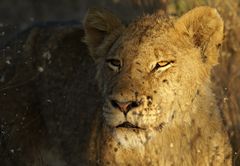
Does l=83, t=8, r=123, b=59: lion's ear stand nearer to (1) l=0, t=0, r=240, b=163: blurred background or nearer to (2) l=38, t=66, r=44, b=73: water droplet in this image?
(1) l=0, t=0, r=240, b=163: blurred background

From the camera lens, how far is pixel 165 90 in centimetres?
593

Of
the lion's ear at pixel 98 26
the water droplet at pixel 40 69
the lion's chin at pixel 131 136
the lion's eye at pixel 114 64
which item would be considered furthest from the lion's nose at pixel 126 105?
the water droplet at pixel 40 69

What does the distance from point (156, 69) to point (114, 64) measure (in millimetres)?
386

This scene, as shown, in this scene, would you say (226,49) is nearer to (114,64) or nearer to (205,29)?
(205,29)

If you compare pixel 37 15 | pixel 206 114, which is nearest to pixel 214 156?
pixel 206 114

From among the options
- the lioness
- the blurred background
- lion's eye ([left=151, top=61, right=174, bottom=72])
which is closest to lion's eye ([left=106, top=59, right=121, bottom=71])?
the lioness

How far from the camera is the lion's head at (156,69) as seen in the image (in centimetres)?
577

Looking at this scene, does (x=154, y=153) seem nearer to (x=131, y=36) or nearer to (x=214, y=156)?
(x=214, y=156)

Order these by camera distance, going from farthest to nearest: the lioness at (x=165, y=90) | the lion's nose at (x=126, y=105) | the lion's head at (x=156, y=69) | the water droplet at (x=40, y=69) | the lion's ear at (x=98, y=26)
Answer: the water droplet at (x=40, y=69) → the lion's ear at (x=98, y=26) → the lioness at (x=165, y=90) → the lion's head at (x=156, y=69) → the lion's nose at (x=126, y=105)

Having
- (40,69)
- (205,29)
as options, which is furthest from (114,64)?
(40,69)

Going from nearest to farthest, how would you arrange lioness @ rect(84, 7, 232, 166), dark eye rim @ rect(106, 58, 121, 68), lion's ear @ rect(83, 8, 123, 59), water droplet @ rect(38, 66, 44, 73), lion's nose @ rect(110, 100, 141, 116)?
1. lion's nose @ rect(110, 100, 141, 116)
2. lioness @ rect(84, 7, 232, 166)
3. dark eye rim @ rect(106, 58, 121, 68)
4. lion's ear @ rect(83, 8, 123, 59)
5. water droplet @ rect(38, 66, 44, 73)

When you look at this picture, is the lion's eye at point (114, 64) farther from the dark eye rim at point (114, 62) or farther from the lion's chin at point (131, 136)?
the lion's chin at point (131, 136)

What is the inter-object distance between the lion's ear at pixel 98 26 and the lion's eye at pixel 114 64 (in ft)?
1.39

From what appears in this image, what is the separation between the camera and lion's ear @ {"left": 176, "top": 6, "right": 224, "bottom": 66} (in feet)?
20.1
